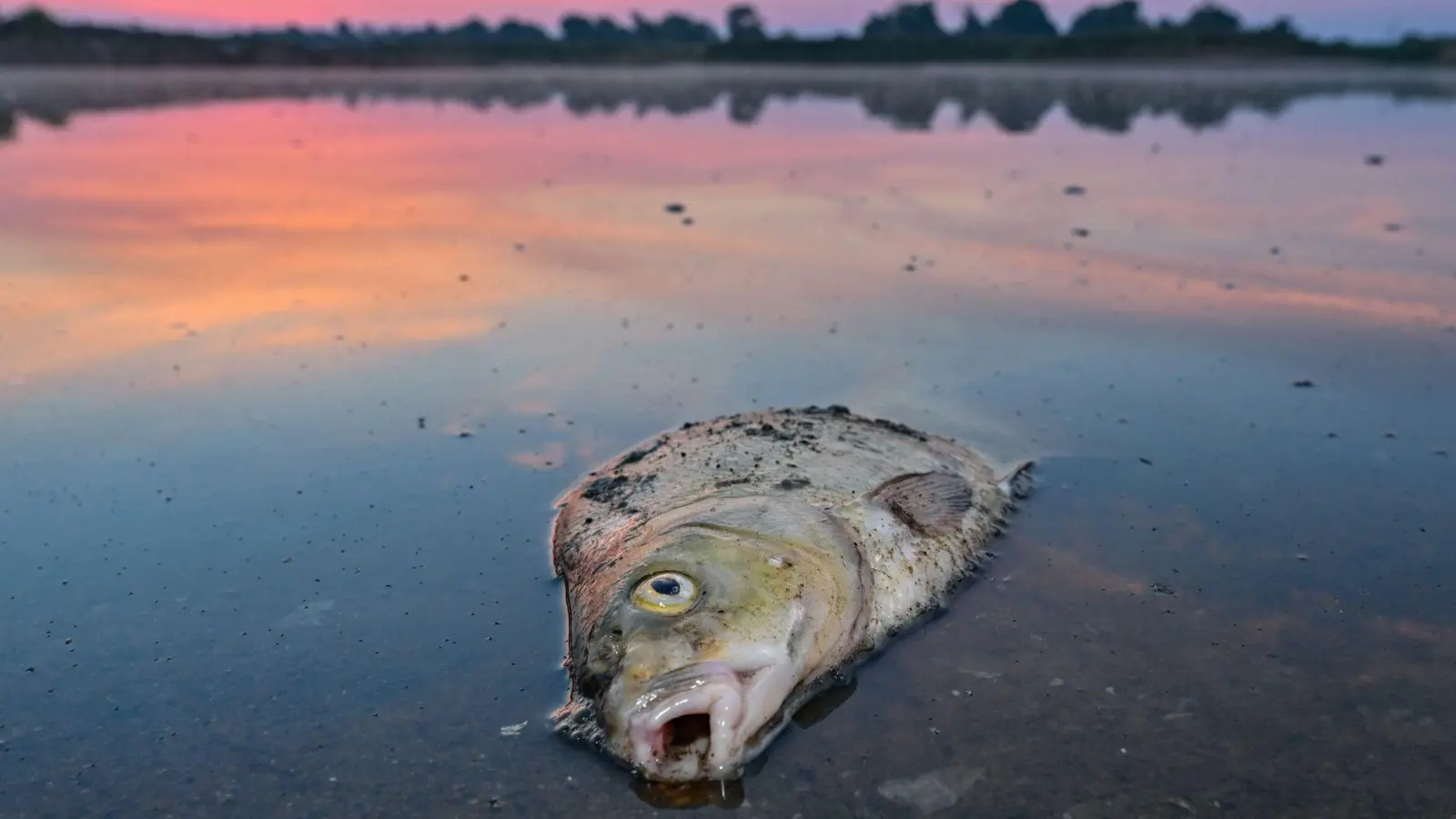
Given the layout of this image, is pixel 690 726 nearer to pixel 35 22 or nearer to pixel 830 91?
pixel 830 91

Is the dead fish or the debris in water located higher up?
the dead fish

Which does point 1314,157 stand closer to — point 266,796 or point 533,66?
point 266,796

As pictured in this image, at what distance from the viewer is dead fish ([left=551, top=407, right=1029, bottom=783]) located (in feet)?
11.8

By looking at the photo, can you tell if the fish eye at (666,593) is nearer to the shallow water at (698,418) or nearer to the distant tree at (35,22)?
the shallow water at (698,418)

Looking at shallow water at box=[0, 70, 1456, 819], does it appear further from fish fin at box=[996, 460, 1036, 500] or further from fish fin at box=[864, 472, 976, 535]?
fish fin at box=[864, 472, 976, 535]

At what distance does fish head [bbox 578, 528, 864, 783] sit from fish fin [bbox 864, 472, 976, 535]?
32.7 inches

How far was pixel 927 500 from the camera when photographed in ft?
17.0

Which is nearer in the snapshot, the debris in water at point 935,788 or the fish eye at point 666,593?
the debris in water at point 935,788

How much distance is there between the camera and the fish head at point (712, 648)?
3.56 m

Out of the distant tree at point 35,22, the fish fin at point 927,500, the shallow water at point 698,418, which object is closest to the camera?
the shallow water at point 698,418

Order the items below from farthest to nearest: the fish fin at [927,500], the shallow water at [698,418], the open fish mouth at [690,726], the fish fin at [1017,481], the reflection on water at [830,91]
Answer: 1. the reflection on water at [830,91]
2. the fish fin at [1017,481]
3. the fish fin at [927,500]
4. the shallow water at [698,418]
5. the open fish mouth at [690,726]

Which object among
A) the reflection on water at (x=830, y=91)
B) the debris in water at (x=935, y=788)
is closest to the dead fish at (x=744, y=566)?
the debris in water at (x=935, y=788)

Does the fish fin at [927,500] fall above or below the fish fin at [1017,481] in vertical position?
above

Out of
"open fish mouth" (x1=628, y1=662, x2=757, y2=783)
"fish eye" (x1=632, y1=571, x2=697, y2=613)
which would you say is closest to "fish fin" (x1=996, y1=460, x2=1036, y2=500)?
"fish eye" (x1=632, y1=571, x2=697, y2=613)
